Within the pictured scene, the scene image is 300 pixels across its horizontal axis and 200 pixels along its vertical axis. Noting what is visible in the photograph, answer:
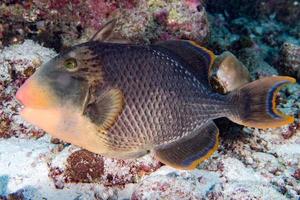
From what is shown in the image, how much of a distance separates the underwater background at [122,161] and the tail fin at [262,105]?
33.8 inches

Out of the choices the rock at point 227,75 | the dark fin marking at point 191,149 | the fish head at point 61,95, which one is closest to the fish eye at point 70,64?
the fish head at point 61,95

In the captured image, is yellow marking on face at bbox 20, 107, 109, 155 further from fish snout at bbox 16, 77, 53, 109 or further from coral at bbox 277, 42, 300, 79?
coral at bbox 277, 42, 300, 79

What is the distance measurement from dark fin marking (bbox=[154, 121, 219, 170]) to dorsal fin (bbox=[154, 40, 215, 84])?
446mm

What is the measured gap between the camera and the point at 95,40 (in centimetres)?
278

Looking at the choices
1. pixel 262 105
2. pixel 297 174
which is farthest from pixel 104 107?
pixel 297 174

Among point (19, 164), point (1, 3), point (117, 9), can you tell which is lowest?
point (19, 164)

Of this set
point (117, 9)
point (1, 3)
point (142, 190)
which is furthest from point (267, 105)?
point (1, 3)

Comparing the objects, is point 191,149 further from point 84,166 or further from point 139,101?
point 84,166

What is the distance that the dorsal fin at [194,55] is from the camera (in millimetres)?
3014

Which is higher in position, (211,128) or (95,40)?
(95,40)

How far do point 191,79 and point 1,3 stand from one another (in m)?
3.28

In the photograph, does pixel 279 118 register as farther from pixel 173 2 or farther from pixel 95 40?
pixel 173 2

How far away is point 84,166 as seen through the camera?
3600 mm

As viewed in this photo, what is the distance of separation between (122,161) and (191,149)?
95cm
